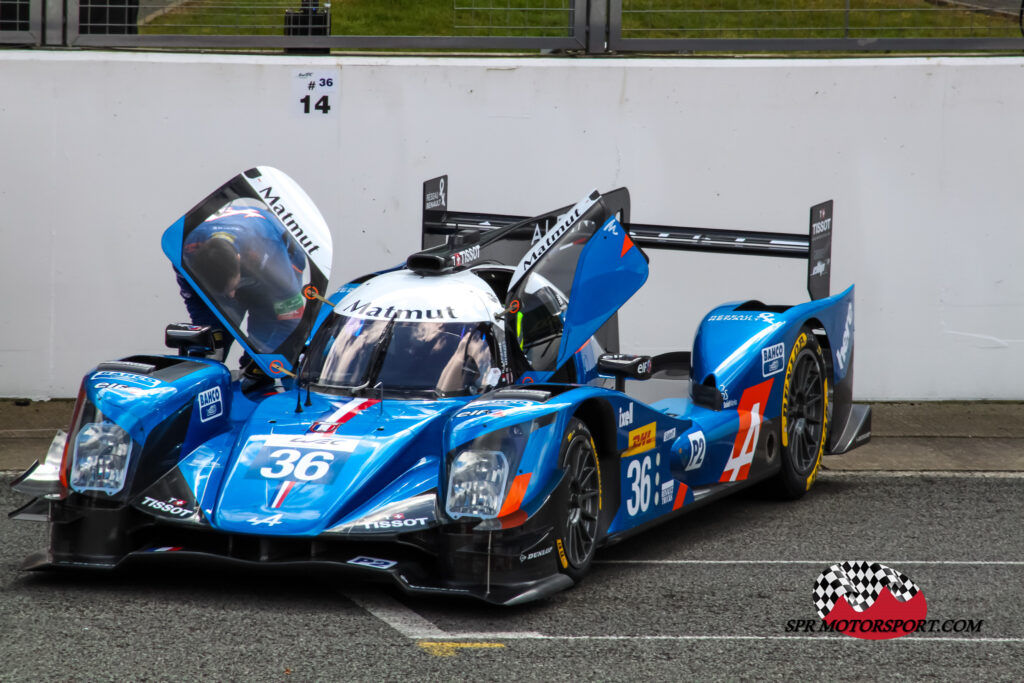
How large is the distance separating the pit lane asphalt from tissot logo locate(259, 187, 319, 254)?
193cm

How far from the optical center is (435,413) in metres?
5.89

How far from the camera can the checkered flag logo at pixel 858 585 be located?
5.61 metres

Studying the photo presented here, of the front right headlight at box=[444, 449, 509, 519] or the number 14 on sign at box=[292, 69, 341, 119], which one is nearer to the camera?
the front right headlight at box=[444, 449, 509, 519]

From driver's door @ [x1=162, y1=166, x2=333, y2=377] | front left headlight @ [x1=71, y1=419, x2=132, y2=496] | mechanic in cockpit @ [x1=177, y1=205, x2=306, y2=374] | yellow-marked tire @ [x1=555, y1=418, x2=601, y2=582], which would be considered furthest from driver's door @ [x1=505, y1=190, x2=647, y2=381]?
front left headlight @ [x1=71, y1=419, x2=132, y2=496]

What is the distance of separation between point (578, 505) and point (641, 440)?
0.66 metres

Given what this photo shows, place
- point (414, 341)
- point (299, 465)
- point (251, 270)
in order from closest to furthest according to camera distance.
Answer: point (299, 465) → point (414, 341) → point (251, 270)

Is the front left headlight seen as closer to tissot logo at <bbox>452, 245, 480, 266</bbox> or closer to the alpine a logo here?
the alpine a logo

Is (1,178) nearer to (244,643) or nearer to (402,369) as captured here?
(402,369)

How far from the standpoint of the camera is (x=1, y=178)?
1005 centimetres

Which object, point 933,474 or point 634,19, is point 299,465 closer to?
point 933,474

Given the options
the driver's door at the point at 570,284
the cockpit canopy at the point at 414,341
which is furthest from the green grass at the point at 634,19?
the cockpit canopy at the point at 414,341

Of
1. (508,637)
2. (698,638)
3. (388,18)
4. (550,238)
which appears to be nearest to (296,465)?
(508,637)

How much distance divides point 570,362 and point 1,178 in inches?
210

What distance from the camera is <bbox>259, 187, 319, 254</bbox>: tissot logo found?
7070 millimetres
